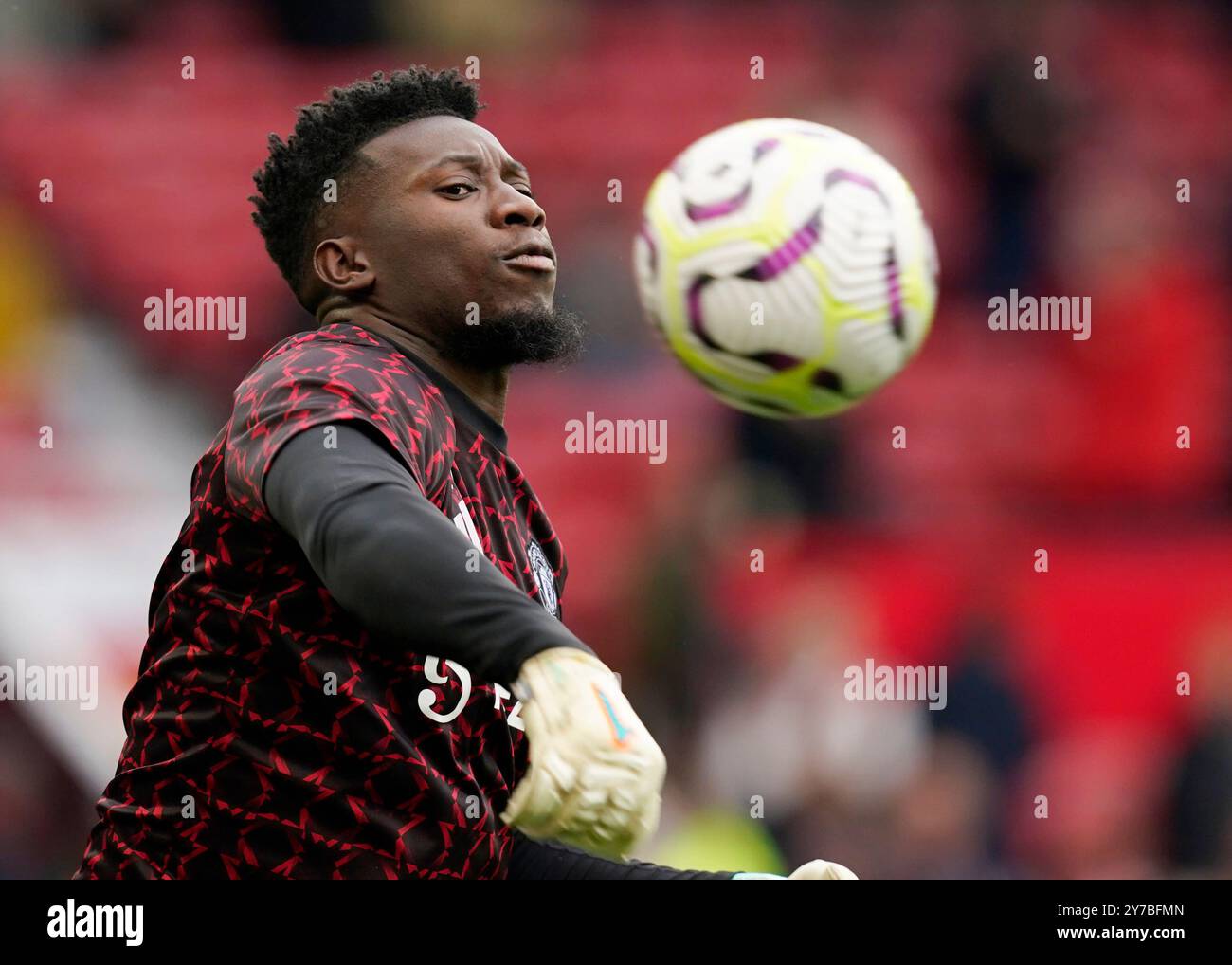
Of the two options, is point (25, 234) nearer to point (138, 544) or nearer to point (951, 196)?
point (138, 544)

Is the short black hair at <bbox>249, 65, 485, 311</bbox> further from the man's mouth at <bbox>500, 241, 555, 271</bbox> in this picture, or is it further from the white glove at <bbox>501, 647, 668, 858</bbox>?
the white glove at <bbox>501, 647, 668, 858</bbox>

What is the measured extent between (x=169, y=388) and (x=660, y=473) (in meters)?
2.48

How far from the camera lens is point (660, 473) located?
873 cm

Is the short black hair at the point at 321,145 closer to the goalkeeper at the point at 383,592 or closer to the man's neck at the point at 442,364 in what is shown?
the goalkeeper at the point at 383,592

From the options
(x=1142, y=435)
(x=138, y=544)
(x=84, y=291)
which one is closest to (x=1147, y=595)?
(x=1142, y=435)

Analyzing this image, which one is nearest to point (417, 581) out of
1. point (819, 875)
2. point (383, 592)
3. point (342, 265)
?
point (383, 592)

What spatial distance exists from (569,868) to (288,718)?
0.74 m

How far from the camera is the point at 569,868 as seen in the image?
3.47m

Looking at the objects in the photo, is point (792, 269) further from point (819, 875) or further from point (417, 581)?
point (417, 581)

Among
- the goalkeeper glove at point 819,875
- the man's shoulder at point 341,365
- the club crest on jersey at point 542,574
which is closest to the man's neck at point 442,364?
the man's shoulder at point 341,365

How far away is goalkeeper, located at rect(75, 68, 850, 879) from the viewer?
243 centimetres

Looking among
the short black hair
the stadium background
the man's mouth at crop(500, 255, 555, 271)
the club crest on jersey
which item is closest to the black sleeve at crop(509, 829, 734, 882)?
the club crest on jersey

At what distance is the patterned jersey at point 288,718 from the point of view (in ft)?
A: 9.85

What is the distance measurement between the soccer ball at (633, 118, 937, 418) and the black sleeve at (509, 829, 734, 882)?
1.01 meters
